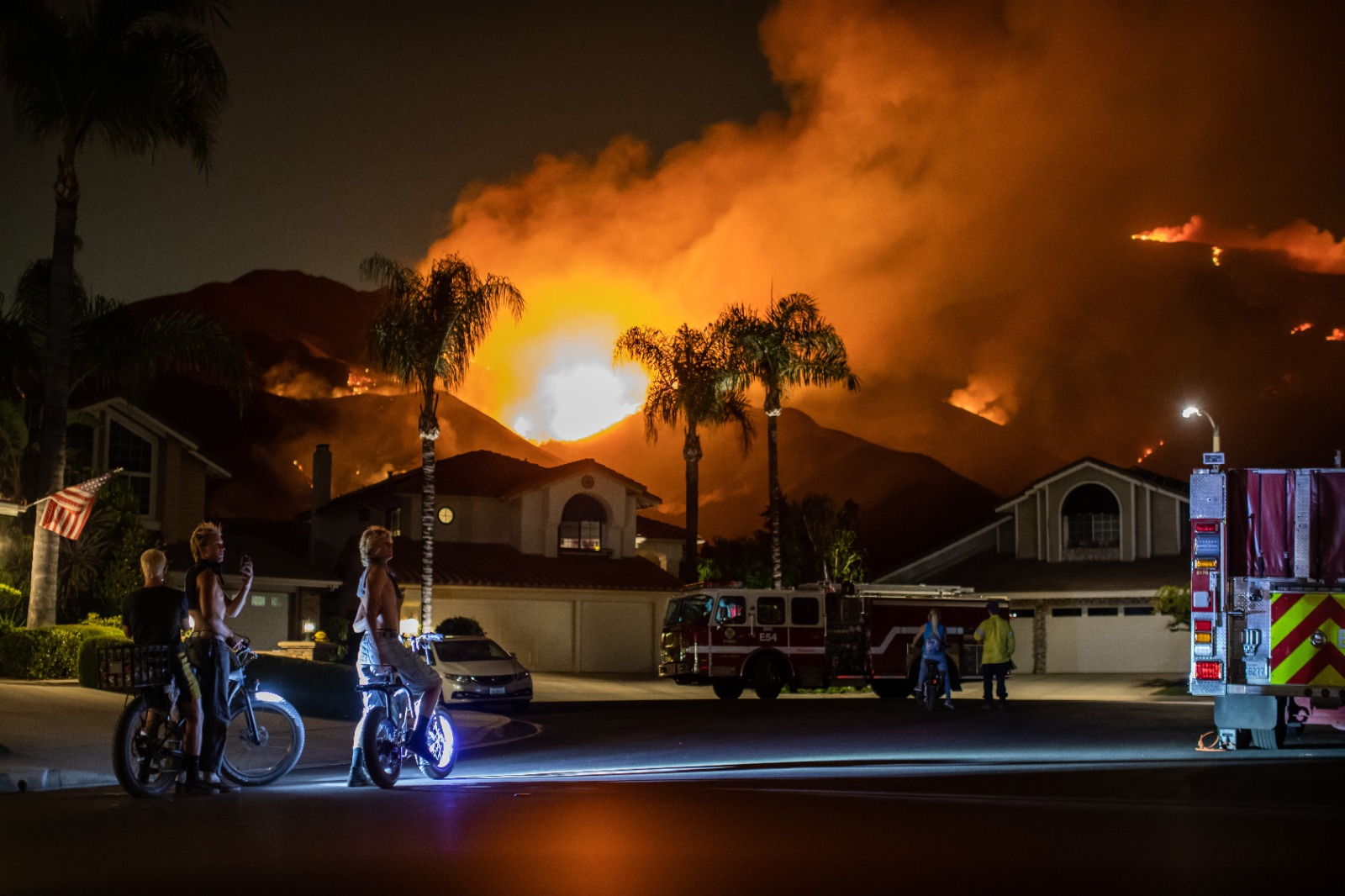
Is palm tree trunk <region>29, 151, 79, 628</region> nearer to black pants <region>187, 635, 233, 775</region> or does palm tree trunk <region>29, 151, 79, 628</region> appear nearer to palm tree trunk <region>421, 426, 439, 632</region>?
palm tree trunk <region>421, 426, 439, 632</region>

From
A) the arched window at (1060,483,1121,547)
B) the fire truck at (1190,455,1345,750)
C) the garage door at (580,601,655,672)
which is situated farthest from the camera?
the arched window at (1060,483,1121,547)

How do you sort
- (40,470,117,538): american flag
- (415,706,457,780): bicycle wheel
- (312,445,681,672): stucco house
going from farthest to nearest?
(312,445,681,672): stucco house
(40,470,117,538): american flag
(415,706,457,780): bicycle wheel

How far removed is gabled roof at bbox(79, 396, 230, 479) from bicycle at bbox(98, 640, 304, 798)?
32.9 metres

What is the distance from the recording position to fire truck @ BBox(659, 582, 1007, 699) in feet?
104

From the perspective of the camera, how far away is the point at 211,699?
11531 millimetres

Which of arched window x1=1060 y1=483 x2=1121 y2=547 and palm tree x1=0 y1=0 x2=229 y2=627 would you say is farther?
arched window x1=1060 y1=483 x2=1121 y2=547

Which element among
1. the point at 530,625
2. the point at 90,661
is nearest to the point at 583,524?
the point at 530,625

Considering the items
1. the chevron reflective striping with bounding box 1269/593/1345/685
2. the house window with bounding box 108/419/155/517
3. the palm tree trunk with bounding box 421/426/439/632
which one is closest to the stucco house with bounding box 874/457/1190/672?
the palm tree trunk with bounding box 421/426/439/632

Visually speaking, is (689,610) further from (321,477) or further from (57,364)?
(321,477)

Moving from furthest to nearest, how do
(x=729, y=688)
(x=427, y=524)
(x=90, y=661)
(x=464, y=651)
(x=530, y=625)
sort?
(x=530, y=625)
(x=427, y=524)
(x=729, y=688)
(x=464, y=651)
(x=90, y=661)

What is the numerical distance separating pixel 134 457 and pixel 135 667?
36124mm

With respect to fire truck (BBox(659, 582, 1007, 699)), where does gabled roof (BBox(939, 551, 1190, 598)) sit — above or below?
above

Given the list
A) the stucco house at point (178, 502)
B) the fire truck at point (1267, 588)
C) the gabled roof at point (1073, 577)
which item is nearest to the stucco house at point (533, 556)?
the stucco house at point (178, 502)

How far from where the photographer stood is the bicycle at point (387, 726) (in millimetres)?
11477
